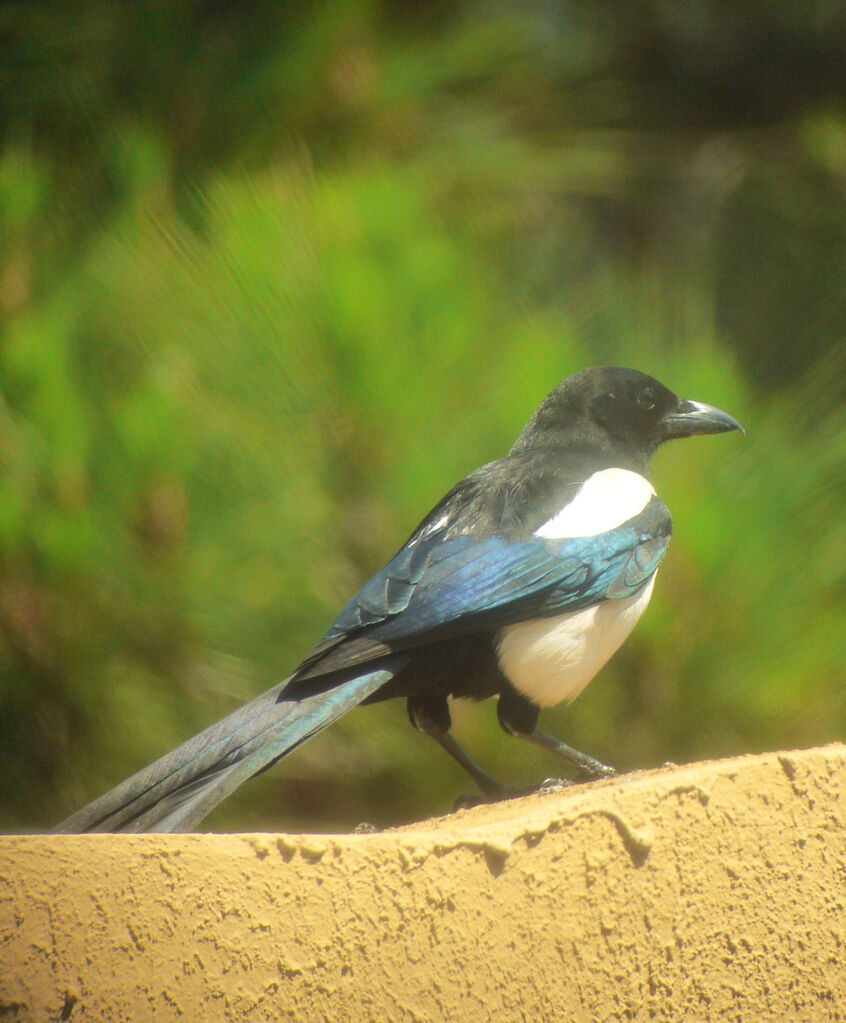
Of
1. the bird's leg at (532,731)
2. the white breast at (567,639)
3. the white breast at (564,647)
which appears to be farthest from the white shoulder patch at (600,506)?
the bird's leg at (532,731)

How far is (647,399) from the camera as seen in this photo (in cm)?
187

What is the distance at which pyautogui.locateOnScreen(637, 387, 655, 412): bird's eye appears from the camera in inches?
72.4

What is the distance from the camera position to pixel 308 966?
37.0 inches

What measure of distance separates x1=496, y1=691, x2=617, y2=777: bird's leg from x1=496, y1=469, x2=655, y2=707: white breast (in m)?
0.02

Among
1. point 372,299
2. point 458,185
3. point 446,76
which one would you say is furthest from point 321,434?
point 446,76

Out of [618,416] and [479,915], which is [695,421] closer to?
[618,416]

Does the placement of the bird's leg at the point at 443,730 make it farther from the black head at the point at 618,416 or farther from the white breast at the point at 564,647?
the black head at the point at 618,416

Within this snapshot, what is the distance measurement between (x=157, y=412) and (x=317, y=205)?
325 mm

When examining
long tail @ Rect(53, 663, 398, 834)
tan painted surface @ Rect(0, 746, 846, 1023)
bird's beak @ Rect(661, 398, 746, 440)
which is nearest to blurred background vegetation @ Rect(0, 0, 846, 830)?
bird's beak @ Rect(661, 398, 746, 440)

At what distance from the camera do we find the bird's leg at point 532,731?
1572 millimetres

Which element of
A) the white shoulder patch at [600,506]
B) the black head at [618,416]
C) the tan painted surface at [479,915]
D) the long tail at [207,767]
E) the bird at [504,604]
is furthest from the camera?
the black head at [618,416]

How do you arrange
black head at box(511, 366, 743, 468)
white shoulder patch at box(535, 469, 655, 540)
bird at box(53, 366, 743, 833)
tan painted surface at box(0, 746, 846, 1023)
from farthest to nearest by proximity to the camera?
black head at box(511, 366, 743, 468) < white shoulder patch at box(535, 469, 655, 540) < bird at box(53, 366, 743, 833) < tan painted surface at box(0, 746, 846, 1023)

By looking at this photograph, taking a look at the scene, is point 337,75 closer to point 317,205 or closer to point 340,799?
point 317,205

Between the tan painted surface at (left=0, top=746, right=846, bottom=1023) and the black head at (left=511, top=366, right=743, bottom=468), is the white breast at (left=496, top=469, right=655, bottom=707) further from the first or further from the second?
the tan painted surface at (left=0, top=746, right=846, bottom=1023)
